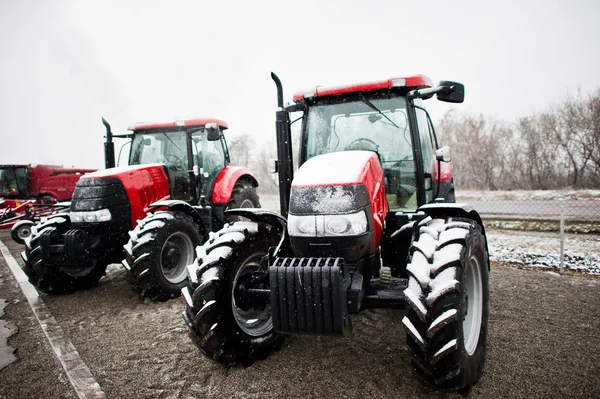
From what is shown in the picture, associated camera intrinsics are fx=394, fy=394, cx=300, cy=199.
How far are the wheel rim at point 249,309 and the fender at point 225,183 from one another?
3.25 m

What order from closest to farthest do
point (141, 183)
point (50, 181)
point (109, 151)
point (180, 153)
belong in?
point (141, 183)
point (109, 151)
point (180, 153)
point (50, 181)

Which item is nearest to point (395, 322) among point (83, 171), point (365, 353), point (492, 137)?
point (365, 353)

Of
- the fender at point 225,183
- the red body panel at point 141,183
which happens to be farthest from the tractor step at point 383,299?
the fender at point 225,183

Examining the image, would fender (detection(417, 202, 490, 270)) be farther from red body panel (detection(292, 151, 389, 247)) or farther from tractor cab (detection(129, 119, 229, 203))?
tractor cab (detection(129, 119, 229, 203))

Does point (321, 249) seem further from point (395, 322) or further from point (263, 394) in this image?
point (395, 322)

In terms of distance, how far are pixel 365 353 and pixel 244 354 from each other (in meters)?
0.97

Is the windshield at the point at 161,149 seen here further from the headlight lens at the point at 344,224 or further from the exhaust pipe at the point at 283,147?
the headlight lens at the point at 344,224

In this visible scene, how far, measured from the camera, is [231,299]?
2.98 m

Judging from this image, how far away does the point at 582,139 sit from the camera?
2036 centimetres

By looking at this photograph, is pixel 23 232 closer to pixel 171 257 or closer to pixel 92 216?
pixel 92 216

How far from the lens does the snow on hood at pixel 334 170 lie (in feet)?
8.95

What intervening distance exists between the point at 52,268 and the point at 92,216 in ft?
3.11

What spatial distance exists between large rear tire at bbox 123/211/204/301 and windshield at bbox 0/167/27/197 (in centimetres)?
1467

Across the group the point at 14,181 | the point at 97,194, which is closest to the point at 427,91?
the point at 97,194
